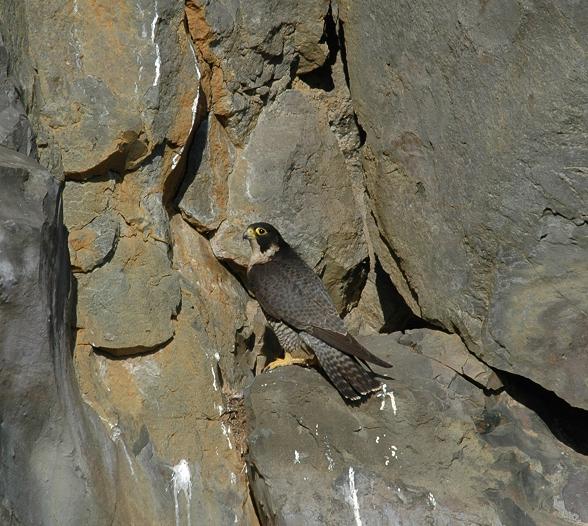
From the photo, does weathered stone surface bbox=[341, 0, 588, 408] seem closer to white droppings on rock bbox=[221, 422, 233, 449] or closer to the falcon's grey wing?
the falcon's grey wing

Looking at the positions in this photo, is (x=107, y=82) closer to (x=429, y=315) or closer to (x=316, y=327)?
(x=316, y=327)

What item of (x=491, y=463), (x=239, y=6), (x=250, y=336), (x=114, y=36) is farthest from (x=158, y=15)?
(x=491, y=463)

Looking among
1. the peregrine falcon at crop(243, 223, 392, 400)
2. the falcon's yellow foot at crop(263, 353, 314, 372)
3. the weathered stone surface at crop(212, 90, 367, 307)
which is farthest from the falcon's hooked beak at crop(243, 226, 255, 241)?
the falcon's yellow foot at crop(263, 353, 314, 372)

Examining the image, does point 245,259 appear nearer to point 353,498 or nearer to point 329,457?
point 329,457

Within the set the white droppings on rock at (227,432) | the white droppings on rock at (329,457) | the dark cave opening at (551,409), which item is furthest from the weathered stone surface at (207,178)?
the dark cave opening at (551,409)

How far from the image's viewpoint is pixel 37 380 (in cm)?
442

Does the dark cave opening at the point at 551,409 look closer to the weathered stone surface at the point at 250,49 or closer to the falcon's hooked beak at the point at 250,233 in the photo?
the falcon's hooked beak at the point at 250,233

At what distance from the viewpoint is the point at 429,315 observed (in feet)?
19.9

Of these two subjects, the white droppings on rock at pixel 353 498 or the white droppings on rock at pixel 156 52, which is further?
the white droppings on rock at pixel 156 52

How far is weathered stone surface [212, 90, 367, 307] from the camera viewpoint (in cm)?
656

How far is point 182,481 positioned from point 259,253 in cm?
158

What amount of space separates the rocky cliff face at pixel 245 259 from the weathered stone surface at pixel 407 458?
0.04 feet

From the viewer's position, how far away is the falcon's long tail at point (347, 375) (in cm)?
568

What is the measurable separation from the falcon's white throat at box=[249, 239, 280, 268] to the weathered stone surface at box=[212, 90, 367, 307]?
149 millimetres
